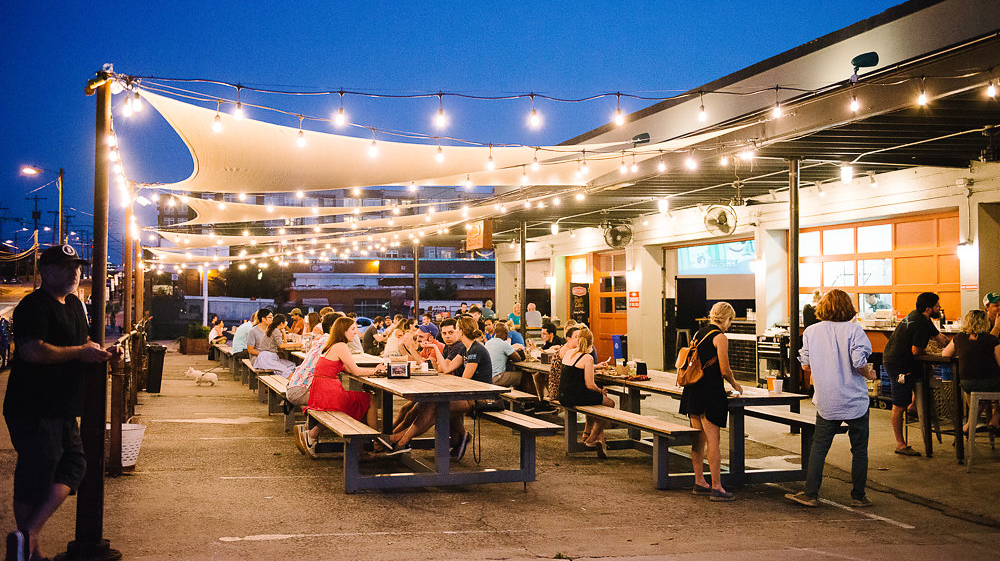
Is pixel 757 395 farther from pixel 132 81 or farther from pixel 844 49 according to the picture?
pixel 844 49

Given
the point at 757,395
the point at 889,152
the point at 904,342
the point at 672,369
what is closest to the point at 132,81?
the point at 757,395

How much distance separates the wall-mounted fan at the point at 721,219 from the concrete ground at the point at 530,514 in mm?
6061

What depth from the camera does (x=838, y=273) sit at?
43.3 feet

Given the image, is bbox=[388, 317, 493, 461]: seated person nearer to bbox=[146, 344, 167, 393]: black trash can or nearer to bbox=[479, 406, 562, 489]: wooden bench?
bbox=[479, 406, 562, 489]: wooden bench

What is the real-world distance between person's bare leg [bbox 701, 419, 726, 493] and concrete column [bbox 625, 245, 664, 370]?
36.2ft

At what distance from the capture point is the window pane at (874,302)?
12.3 metres

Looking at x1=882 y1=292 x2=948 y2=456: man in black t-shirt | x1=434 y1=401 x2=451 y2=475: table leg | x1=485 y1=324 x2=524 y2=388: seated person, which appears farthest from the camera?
x1=485 y1=324 x2=524 y2=388: seated person

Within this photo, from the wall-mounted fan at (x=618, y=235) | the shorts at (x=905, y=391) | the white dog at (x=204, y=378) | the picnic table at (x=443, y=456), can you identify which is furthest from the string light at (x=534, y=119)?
the wall-mounted fan at (x=618, y=235)

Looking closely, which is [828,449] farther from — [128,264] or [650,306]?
[650,306]

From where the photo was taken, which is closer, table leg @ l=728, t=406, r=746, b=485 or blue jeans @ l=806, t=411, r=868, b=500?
blue jeans @ l=806, t=411, r=868, b=500

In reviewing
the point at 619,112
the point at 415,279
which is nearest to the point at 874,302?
the point at 619,112

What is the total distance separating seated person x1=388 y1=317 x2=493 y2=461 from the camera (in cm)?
712

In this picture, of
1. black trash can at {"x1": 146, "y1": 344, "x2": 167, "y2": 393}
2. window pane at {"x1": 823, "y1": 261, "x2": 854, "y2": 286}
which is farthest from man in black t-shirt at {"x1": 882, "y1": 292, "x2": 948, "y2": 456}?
black trash can at {"x1": 146, "y1": 344, "x2": 167, "y2": 393}

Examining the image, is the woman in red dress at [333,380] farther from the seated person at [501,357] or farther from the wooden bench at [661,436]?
the seated person at [501,357]
